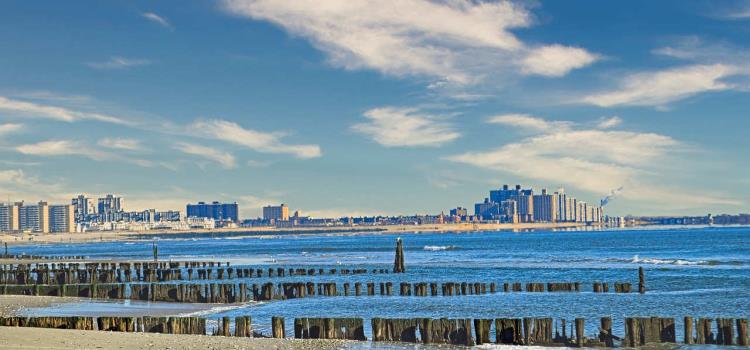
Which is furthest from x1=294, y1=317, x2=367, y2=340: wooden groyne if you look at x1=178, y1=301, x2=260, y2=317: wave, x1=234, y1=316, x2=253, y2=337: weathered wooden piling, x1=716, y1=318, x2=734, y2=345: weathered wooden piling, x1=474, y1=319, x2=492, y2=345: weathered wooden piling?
x1=178, y1=301, x2=260, y2=317: wave

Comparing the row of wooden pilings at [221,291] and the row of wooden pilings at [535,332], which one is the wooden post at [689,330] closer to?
the row of wooden pilings at [535,332]

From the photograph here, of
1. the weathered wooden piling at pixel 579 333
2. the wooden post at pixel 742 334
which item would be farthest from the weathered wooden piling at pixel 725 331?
the weathered wooden piling at pixel 579 333

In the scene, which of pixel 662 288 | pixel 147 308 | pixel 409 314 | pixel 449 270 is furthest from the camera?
pixel 449 270

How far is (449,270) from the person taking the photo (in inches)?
3078

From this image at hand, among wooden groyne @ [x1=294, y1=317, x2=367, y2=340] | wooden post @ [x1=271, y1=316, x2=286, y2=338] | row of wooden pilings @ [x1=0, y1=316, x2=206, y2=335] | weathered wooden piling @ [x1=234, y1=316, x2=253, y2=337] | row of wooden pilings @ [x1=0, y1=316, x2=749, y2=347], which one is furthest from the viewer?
weathered wooden piling @ [x1=234, y1=316, x2=253, y2=337]

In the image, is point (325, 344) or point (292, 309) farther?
point (292, 309)

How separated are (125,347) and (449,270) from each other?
56871 millimetres

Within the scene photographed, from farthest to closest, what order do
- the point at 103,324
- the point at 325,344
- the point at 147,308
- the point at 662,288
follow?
1. the point at 662,288
2. the point at 147,308
3. the point at 103,324
4. the point at 325,344

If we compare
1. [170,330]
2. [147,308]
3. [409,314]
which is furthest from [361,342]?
[147,308]

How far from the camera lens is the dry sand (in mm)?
22844

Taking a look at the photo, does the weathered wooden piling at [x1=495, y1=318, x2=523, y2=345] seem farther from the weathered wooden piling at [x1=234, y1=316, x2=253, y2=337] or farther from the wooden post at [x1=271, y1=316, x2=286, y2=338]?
the weathered wooden piling at [x1=234, y1=316, x2=253, y2=337]

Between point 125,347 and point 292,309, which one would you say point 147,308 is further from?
point 125,347

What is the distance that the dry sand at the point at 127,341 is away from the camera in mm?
22844

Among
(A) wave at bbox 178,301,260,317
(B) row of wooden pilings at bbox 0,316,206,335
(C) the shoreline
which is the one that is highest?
(B) row of wooden pilings at bbox 0,316,206,335
